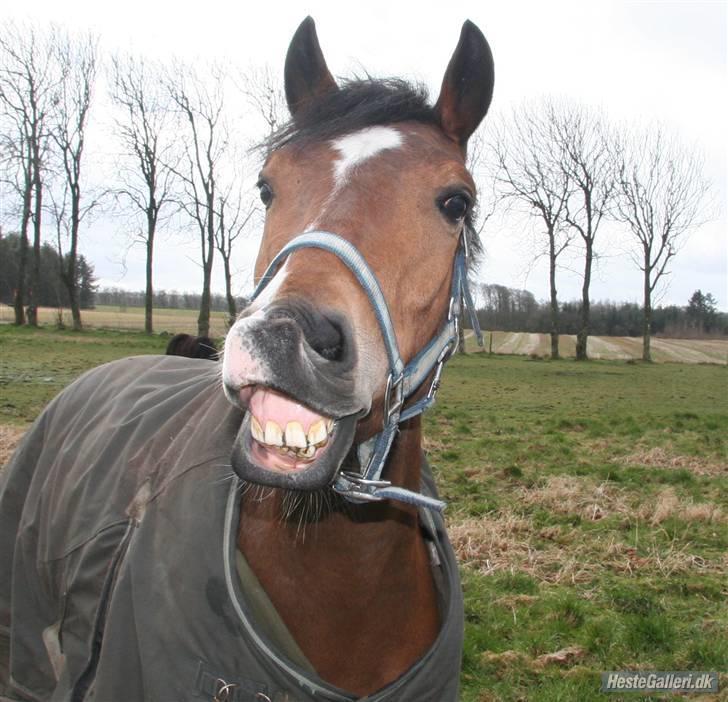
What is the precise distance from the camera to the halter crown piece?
76.9 inches

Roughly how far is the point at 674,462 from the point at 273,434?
367 inches

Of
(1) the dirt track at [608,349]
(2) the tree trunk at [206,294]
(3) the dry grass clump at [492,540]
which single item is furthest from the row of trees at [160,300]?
(3) the dry grass clump at [492,540]

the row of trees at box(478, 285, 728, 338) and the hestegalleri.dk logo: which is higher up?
the row of trees at box(478, 285, 728, 338)

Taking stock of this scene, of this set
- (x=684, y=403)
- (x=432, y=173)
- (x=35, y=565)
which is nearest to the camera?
(x=432, y=173)

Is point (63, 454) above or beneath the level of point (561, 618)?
above

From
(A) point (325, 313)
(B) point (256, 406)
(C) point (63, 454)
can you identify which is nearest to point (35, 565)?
(C) point (63, 454)

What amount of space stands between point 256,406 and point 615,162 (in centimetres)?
3828

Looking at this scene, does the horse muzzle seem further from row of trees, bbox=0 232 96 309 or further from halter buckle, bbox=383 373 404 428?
row of trees, bbox=0 232 96 309

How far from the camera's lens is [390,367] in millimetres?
2031

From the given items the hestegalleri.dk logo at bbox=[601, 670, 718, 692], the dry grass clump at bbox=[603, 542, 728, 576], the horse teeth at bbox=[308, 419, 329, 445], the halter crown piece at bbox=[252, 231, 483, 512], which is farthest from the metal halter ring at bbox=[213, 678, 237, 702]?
the dry grass clump at bbox=[603, 542, 728, 576]

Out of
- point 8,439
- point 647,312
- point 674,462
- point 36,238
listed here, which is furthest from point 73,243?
point 674,462

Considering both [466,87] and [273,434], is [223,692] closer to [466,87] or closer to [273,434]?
[273,434]

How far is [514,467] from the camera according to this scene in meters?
8.77

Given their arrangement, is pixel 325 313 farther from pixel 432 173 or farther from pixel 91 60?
pixel 91 60
